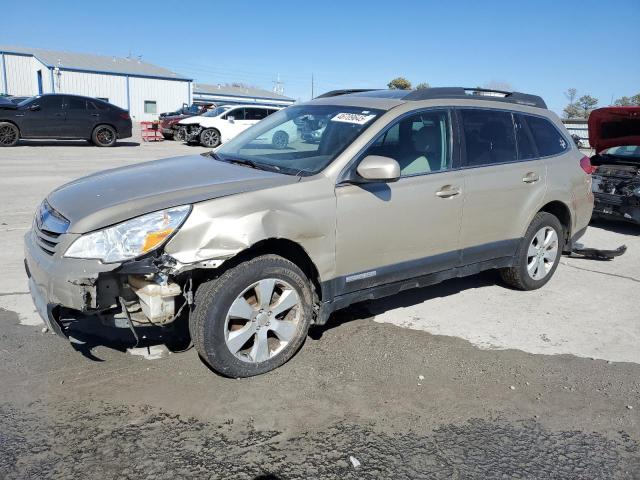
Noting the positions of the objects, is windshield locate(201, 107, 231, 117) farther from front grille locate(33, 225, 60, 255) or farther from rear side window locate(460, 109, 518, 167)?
front grille locate(33, 225, 60, 255)

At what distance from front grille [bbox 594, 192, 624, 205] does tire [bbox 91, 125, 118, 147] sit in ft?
52.7

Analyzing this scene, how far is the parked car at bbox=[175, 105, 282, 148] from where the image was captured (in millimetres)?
21906

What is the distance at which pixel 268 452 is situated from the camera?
9.44ft

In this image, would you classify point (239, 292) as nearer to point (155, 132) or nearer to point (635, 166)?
point (635, 166)

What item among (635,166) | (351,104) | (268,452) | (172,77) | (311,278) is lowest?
(268,452)

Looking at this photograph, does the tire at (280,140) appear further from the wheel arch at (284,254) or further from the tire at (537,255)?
the tire at (537,255)

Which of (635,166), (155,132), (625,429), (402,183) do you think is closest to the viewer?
(625,429)

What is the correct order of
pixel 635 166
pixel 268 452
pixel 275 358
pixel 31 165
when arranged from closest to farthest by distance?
pixel 268 452 → pixel 275 358 → pixel 635 166 → pixel 31 165

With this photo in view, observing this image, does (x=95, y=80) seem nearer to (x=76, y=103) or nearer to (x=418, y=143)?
(x=76, y=103)

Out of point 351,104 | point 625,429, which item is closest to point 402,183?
point 351,104

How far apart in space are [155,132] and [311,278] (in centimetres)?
2332

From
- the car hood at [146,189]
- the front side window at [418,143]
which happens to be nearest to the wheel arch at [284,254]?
the car hood at [146,189]

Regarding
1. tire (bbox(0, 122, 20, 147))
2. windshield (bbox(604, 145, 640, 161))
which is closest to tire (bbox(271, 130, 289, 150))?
windshield (bbox(604, 145, 640, 161))

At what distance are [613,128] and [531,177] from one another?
5.32 m
